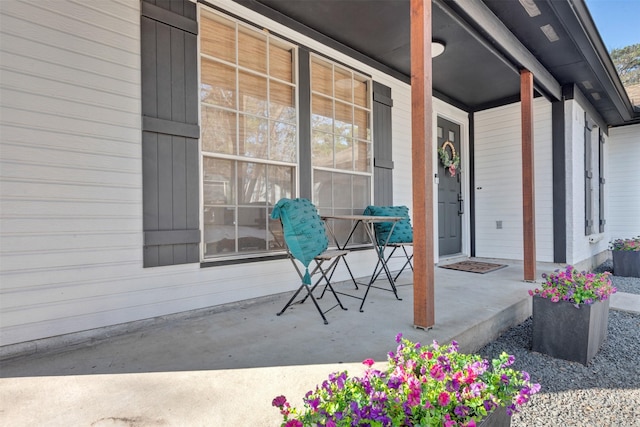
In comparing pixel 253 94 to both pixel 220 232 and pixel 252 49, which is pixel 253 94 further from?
pixel 220 232

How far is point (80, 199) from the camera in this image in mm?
2127

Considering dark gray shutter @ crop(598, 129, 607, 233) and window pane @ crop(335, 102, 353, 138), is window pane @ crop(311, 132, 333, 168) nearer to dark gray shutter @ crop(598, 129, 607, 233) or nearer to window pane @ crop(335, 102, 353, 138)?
window pane @ crop(335, 102, 353, 138)

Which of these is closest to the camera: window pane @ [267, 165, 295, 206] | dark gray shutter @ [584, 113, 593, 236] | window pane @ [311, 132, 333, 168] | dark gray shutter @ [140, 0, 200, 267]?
dark gray shutter @ [140, 0, 200, 267]

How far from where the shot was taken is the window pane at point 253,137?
2936 mm

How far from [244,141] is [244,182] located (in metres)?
0.36

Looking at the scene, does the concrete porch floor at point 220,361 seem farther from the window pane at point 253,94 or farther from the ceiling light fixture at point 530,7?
the ceiling light fixture at point 530,7

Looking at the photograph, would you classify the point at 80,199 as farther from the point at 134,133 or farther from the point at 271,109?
the point at 271,109

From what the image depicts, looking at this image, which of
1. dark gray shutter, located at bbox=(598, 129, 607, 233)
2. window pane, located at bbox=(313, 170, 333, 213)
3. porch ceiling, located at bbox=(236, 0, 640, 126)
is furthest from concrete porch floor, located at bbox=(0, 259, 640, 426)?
dark gray shutter, located at bbox=(598, 129, 607, 233)

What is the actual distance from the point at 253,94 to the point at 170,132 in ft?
2.91

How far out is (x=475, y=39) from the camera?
3393 millimetres

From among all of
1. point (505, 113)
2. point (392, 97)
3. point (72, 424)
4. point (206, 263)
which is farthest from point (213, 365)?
point (505, 113)

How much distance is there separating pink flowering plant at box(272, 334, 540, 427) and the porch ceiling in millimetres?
2688

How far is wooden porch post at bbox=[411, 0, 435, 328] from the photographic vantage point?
7.16 feet

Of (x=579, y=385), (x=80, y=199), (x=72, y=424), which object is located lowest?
(x=579, y=385)
